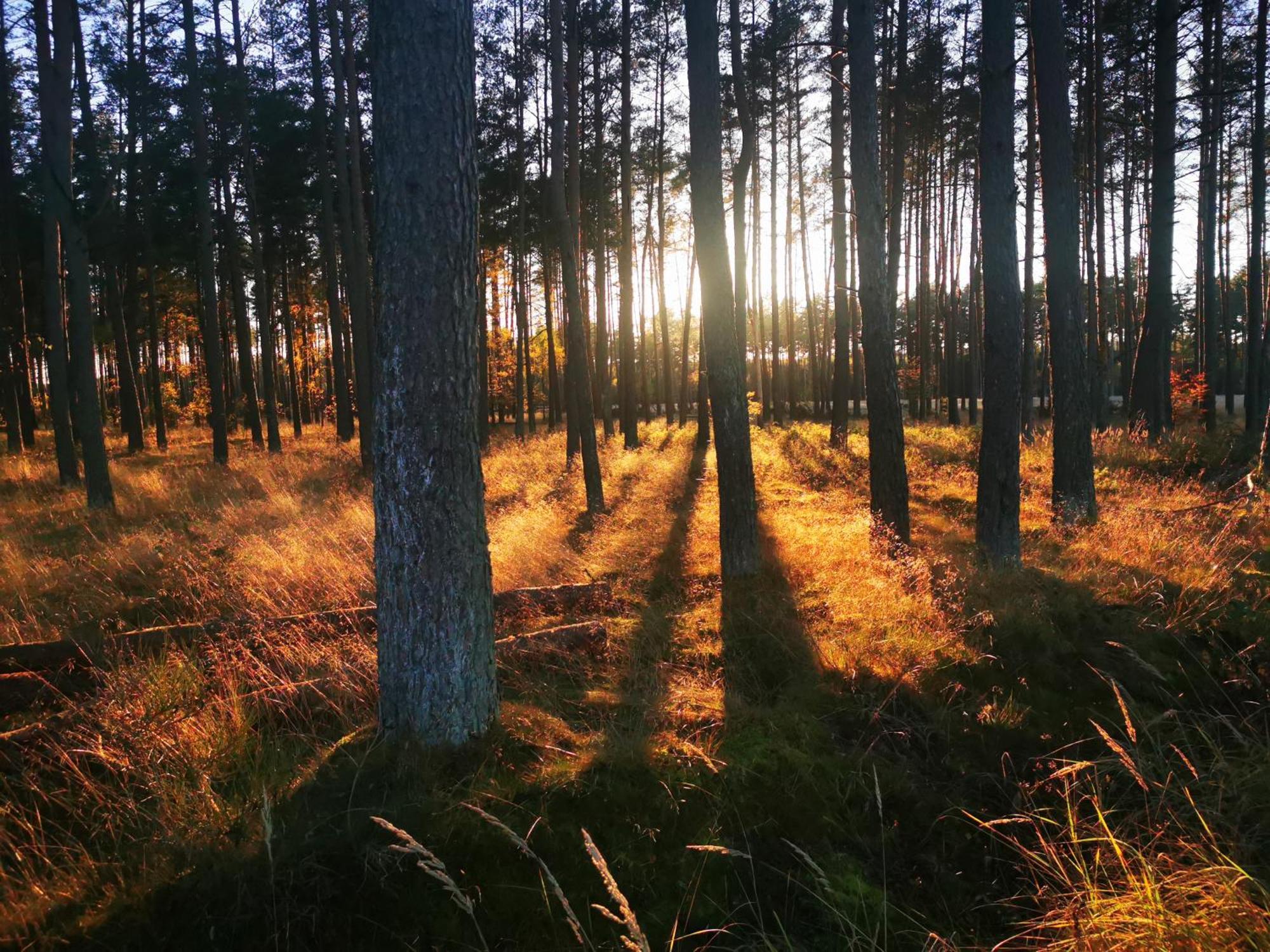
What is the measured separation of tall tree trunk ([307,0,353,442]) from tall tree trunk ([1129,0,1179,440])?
56.8 feet

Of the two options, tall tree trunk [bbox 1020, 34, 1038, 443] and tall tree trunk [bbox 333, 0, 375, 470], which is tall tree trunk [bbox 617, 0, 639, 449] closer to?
tall tree trunk [bbox 333, 0, 375, 470]

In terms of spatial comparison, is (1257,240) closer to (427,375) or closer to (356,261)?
(356,261)

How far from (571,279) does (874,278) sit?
494cm

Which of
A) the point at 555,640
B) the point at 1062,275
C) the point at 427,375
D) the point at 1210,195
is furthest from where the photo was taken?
the point at 1210,195

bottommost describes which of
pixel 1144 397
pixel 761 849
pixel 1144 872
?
pixel 761 849

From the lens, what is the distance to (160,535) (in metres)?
8.30

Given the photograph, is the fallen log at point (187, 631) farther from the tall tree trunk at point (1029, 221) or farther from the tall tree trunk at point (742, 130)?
the tall tree trunk at point (1029, 221)

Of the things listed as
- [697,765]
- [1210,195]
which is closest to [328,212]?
[697,765]

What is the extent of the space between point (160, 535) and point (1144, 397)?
757 inches

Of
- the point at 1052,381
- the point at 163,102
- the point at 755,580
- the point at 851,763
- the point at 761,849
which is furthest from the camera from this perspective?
the point at 163,102

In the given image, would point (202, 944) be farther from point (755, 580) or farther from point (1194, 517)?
point (1194, 517)

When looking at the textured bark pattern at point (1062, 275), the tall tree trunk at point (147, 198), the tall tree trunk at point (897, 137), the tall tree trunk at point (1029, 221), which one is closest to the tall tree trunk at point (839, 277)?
the tall tree trunk at point (897, 137)

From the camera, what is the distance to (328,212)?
1688cm

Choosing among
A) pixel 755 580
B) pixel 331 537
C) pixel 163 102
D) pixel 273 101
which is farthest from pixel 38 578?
pixel 273 101
